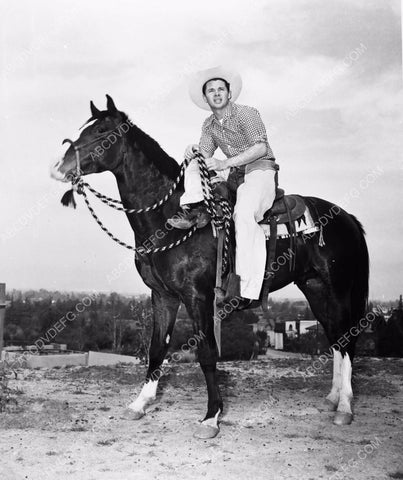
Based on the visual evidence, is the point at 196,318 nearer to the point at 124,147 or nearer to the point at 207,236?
the point at 207,236

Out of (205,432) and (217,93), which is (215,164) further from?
(205,432)

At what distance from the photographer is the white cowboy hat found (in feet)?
16.1

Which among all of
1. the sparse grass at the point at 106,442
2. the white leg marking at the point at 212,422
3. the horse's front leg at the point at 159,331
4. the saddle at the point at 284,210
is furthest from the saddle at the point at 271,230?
the sparse grass at the point at 106,442

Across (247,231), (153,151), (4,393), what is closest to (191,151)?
(153,151)

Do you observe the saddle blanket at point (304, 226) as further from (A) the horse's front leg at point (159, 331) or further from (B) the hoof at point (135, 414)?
(B) the hoof at point (135, 414)

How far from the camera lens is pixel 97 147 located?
4.68m

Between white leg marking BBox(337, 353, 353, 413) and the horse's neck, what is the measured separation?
263cm

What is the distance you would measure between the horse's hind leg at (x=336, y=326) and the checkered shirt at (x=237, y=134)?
5.43 ft

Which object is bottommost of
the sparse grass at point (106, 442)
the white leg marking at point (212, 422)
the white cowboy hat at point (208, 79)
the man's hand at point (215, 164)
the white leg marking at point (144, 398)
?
the sparse grass at point (106, 442)

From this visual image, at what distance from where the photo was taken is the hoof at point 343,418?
191 inches

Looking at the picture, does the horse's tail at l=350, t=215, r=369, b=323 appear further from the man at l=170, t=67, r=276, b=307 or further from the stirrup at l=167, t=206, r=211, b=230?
the stirrup at l=167, t=206, r=211, b=230

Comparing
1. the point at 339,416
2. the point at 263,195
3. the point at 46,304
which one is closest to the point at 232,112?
the point at 263,195

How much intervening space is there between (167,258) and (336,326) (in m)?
2.26

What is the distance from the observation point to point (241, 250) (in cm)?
479
